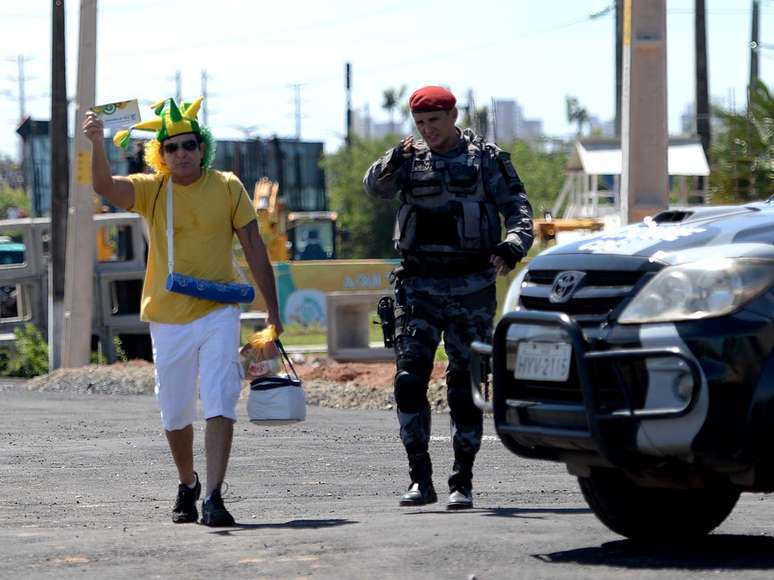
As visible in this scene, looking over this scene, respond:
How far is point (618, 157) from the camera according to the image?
4353 cm

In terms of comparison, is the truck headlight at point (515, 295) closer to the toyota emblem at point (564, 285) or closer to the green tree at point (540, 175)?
the toyota emblem at point (564, 285)

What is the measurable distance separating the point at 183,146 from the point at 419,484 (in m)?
1.83

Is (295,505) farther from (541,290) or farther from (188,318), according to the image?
(541,290)

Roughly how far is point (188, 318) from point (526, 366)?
1.96 m

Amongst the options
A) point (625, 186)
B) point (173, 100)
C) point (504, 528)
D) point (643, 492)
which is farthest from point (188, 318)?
point (625, 186)

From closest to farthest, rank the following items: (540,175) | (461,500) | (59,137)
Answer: (461,500) < (59,137) < (540,175)

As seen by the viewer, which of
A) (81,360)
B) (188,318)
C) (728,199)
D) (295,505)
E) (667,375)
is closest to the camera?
(667,375)

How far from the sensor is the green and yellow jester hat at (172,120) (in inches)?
296

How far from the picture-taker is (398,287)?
7.83 metres

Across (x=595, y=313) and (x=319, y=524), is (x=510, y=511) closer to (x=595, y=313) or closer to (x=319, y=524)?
(x=319, y=524)

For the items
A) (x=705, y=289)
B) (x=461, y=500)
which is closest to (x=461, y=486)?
(x=461, y=500)

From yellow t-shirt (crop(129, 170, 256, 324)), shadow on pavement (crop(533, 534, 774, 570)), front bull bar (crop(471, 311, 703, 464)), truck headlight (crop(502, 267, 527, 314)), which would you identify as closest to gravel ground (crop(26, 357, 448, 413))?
yellow t-shirt (crop(129, 170, 256, 324))

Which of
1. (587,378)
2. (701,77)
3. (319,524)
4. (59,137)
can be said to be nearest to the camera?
(587,378)

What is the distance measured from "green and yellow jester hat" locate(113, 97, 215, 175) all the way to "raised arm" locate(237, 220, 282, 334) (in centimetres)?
37
